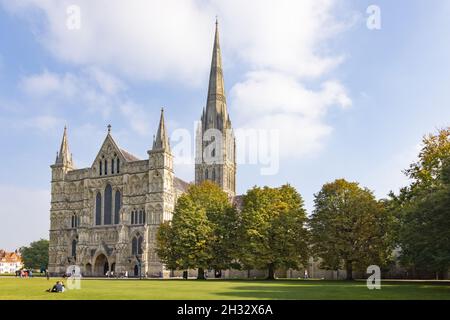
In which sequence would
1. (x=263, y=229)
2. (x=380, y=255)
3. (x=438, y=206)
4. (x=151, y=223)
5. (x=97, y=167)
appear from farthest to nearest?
1. (x=97, y=167)
2. (x=151, y=223)
3. (x=263, y=229)
4. (x=380, y=255)
5. (x=438, y=206)

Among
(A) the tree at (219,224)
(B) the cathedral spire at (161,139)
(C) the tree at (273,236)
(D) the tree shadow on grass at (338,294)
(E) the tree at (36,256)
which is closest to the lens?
(D) the tree shadow on grass at (338,294)

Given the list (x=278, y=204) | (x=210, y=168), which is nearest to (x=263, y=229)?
(x=278, y=204)

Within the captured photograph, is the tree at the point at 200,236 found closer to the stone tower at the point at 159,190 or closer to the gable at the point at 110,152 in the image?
the stone tower at the point at 159,190

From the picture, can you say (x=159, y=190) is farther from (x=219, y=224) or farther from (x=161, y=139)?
(x=219, y=224)

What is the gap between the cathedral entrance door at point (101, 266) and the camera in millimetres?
86375

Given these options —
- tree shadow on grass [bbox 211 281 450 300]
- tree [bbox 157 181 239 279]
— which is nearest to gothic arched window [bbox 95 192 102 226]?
tree [bbox 157 181 239 279]

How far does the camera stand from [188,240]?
206ft

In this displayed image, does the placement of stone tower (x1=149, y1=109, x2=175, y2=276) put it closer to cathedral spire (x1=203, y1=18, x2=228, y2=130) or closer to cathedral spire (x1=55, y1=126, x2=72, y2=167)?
cathedral spire (x1=55, y1=126, x2=72, y2=167)

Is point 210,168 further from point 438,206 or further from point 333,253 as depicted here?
point 438,206

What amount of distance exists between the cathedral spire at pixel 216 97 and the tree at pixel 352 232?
6778 cm

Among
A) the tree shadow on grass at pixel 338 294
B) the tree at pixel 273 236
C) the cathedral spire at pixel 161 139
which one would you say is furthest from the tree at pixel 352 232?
the cathedral spire at pixel 161 139

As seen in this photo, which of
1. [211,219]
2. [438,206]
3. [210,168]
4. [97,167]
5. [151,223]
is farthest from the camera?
[210,168]
